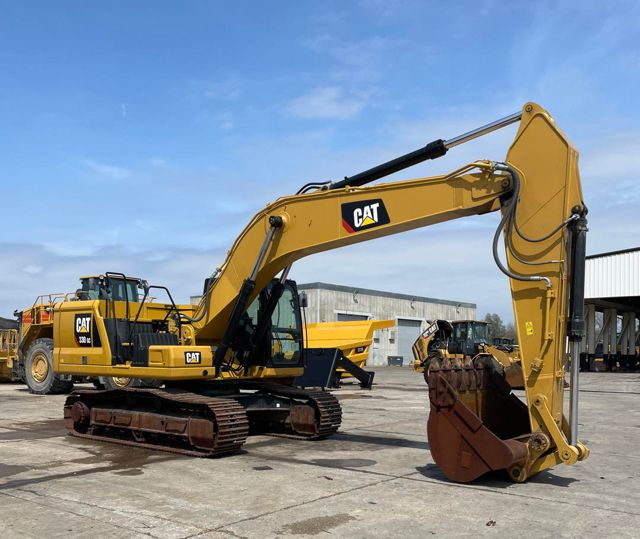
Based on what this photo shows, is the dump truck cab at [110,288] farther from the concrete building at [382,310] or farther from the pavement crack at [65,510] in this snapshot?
the concrete building at [382,310]

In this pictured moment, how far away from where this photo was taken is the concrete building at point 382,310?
1913 inches

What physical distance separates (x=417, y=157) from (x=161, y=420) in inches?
193

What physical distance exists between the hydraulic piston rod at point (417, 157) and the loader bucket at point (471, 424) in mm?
2467

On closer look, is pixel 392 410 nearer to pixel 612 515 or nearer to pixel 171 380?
pixel 171 380

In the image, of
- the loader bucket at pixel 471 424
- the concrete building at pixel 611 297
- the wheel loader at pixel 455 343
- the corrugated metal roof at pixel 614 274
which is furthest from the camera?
the concrete building at pixel 611 297

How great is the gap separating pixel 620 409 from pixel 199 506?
43.9 feet

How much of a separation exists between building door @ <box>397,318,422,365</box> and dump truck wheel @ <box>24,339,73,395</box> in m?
39.3

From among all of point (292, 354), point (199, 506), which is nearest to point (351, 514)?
point (199, 506)

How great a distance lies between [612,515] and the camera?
6.21 m

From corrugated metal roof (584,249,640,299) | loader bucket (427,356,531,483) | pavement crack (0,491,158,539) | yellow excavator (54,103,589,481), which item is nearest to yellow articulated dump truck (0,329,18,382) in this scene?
yellow excavator (54,103,589,481)

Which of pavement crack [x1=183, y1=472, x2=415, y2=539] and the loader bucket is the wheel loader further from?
pavement crack [x1=183, y1=472, x2=415, y2=539]

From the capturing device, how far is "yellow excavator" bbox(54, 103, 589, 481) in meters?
7.14

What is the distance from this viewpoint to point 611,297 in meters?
40.2

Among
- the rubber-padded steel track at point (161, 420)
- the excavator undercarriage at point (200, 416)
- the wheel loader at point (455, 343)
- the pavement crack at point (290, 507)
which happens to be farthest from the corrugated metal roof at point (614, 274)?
the pavement crack at point (290, 507)
